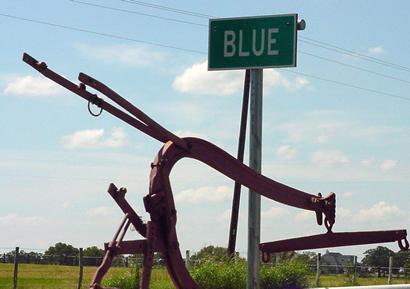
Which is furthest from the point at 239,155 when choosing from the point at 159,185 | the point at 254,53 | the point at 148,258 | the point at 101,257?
the point at 148,258

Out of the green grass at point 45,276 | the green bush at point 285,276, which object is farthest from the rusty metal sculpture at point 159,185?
the green grass at point 45,276

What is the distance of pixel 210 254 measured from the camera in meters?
22.9

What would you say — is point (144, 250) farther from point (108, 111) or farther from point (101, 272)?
point (108, 111)

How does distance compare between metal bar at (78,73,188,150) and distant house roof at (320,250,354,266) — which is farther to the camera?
distant house roof at (320,250,354,266)

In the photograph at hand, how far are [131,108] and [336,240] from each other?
2842 mm

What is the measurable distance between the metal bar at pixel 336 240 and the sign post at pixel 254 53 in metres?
0.29

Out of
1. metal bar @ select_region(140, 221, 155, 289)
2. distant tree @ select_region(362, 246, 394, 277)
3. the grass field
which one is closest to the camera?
metal bar @ select_region(140, 221, 155, 289)

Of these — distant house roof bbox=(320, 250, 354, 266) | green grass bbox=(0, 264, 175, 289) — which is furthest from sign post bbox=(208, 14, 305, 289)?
distant house roof bbox=(320, 250, 354, 266)

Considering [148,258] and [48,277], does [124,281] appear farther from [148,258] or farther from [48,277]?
[148,258]

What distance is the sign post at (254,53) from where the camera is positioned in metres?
9.25

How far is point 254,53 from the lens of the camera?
9375mm

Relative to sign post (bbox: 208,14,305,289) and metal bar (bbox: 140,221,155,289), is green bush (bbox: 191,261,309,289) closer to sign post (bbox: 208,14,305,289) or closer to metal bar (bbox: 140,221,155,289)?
sign post (bbox: 208,14,305,289)

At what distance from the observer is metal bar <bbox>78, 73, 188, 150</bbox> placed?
7801 millimetres

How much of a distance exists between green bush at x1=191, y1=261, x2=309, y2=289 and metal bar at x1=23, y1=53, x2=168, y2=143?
1081 centimetres
